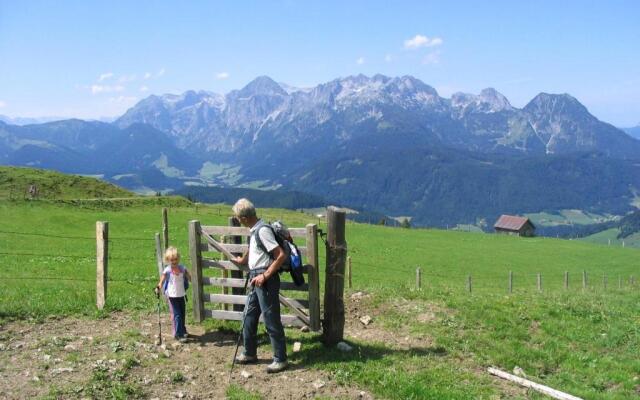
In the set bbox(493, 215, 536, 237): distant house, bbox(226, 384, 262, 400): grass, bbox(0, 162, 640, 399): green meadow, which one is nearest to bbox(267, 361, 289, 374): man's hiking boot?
bbox(0, 162, 640, 399): green meadow

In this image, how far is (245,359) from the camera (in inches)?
435

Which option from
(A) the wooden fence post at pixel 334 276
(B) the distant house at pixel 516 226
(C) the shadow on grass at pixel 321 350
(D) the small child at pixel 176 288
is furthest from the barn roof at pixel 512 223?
(D) the small child at pixel 176 288

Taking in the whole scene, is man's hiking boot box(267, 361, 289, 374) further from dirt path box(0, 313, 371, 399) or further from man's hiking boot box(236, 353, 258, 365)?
man's hiking boot box(236, 353, 258, 365)

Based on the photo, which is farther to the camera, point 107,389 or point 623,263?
point 623,263

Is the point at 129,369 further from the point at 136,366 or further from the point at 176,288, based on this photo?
the point at 176,288

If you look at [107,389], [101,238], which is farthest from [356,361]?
[101,238]

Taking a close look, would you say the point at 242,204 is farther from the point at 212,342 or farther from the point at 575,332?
the point at 575,332

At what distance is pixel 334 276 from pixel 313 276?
0.55 meters

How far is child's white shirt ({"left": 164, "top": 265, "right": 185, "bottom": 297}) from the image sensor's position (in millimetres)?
12555

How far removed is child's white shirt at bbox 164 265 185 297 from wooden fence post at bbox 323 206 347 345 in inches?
143

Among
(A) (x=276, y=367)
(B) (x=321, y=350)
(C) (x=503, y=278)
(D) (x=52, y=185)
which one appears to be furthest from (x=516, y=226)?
(A) (x=276, y=367)

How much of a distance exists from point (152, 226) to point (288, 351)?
2163 inches

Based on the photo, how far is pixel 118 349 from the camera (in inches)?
455

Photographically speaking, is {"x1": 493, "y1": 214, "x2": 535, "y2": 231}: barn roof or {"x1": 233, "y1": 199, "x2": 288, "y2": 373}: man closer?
{"x1": 233, "y1": 199, "x2": 288, "y2": 373}: man
